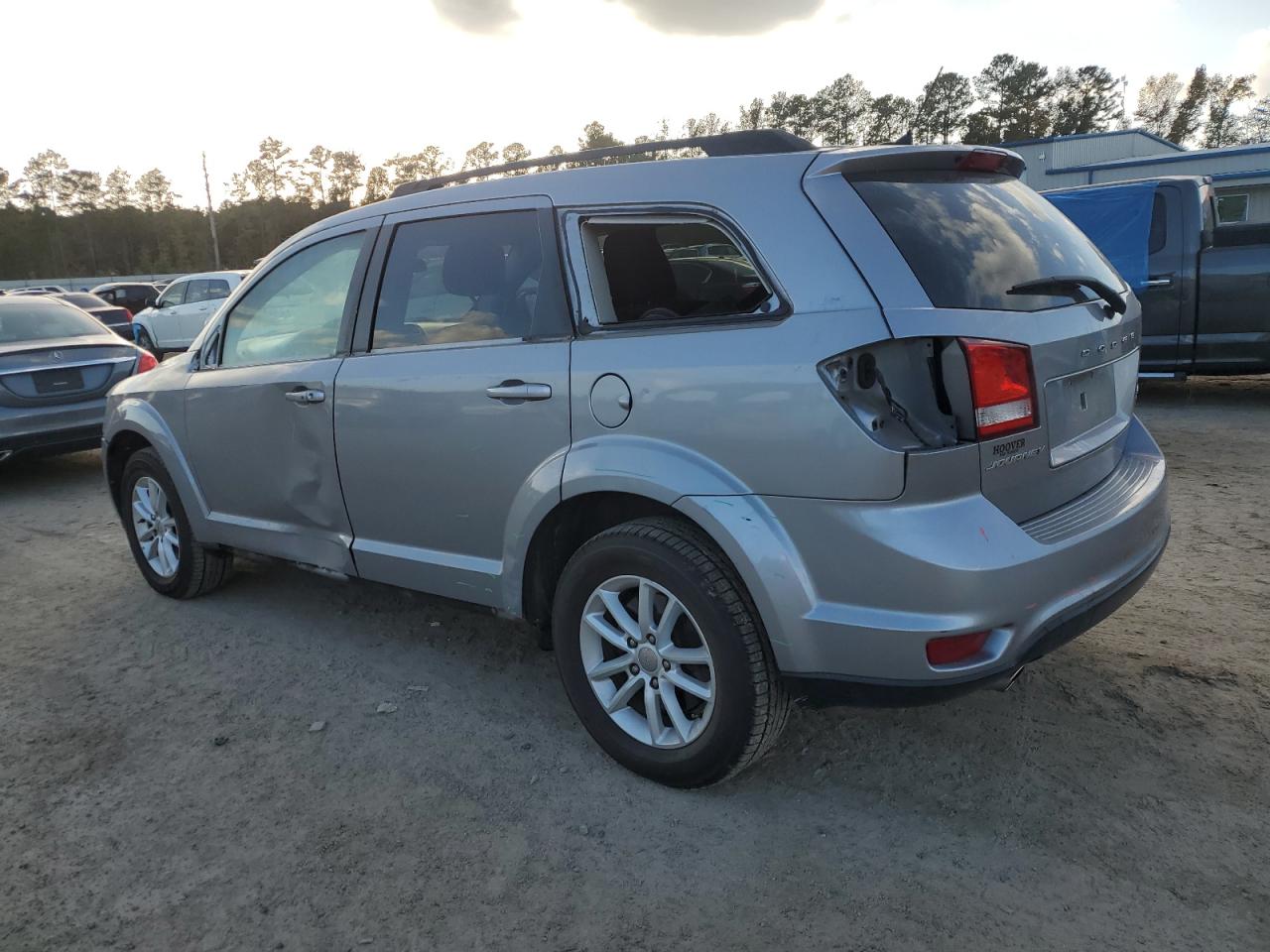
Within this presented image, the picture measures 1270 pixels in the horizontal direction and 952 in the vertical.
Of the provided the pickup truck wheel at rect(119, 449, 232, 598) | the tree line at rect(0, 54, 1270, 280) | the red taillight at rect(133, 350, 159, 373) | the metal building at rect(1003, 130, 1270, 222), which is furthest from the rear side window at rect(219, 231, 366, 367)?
the tree line at rect(0, 54, 1270, 280)

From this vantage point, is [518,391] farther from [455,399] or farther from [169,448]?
[169,448]

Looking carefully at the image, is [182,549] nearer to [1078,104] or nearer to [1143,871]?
[1143,871]

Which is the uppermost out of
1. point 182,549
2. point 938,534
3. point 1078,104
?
point 1078,104

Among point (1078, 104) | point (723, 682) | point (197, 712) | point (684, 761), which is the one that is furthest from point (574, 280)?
point (1078, 104)

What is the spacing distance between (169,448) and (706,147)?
10.2 feet

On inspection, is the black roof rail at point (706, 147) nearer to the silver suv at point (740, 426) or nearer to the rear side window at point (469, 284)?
the silver suv at point (740, 426)

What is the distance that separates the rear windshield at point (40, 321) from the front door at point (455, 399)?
20.0 ft

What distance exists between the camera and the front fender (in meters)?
4.52

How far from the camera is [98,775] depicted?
3.18m

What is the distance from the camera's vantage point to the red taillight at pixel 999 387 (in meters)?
2.41

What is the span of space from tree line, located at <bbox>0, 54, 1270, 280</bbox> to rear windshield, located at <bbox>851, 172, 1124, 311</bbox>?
69905 mm

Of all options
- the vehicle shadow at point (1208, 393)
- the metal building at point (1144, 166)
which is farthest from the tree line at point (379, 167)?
the vehicle shadow at point (1208, 393)

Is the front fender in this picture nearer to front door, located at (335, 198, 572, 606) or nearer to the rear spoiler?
front door, located at (335, 198, 572, 606)

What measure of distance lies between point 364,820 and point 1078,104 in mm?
91856
